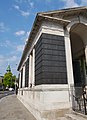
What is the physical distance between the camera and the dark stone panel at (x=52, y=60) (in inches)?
258

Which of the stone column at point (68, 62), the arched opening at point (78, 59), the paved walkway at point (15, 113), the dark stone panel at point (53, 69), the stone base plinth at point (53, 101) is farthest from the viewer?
the arched opening at point (78, 59)

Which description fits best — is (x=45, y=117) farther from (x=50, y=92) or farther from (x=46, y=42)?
(x=46, y=42)

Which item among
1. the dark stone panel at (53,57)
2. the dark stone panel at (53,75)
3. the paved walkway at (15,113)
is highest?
the dark stone panel at (53,57)

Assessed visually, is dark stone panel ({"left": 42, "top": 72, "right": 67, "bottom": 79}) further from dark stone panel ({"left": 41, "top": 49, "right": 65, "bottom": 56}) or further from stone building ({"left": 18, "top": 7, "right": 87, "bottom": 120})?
dark stone panel ({"left": 41, "top": 49, "right": 65, "bottom": 56})

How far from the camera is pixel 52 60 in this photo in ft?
22.4

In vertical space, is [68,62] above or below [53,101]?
above

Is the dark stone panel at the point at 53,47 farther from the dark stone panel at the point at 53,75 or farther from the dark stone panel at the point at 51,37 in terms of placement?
the dark stone panel at the point at 53,75

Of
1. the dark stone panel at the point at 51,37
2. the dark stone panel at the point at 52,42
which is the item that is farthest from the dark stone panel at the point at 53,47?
the dark stone panel at the point at 51,37

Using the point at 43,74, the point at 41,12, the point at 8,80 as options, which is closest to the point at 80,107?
the point at 43,74

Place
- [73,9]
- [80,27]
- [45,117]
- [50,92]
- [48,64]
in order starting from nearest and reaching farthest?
[45,117], [50,92], [48,64], [73,9], [80,27]

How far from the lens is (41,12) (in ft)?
22.5

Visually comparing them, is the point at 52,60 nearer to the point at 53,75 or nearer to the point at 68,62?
the point at 53,75

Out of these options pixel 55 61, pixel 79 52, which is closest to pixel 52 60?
pixel 55 61

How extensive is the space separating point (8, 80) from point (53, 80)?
154 ft
